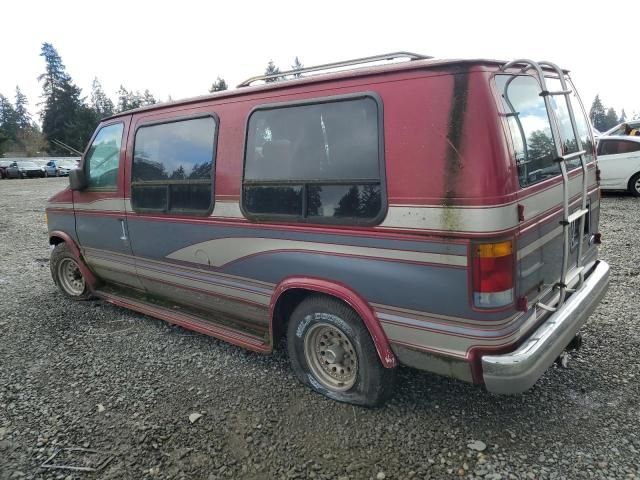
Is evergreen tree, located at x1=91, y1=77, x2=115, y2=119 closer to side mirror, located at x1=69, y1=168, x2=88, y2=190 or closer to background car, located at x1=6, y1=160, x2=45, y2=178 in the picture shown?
background car, located at x1=6, y1=160, x2=45, y2=178

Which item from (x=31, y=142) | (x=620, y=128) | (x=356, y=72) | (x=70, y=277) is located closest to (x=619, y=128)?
(x=620, y=128)

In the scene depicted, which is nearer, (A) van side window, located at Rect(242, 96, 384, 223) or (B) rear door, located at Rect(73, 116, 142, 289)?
(A) van side window, located at Rect(242, 96, 384, 223)

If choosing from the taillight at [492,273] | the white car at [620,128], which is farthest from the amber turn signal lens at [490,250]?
the white car at [620,128]

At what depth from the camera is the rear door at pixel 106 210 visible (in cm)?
443

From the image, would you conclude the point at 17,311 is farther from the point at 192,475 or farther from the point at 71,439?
the point at 192,475

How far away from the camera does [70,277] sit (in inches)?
217

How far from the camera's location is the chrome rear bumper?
236 cm

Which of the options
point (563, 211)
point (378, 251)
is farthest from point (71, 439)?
point (563, 211)

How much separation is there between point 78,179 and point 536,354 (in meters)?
4.54

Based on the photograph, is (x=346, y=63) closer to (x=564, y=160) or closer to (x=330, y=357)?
(x=564, y=160)

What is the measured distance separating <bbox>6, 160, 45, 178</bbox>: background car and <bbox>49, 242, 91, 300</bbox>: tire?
3309 centimetres

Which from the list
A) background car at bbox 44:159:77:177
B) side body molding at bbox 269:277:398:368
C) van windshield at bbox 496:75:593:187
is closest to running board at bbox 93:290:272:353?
side body molding at bbox 269:277:398:368

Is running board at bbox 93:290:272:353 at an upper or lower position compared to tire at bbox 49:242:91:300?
lower

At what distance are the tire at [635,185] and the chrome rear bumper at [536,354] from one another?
33.6 feet
